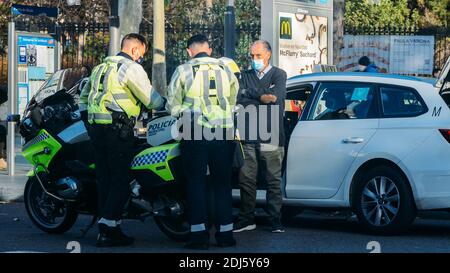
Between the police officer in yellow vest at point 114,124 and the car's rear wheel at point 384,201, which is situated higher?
the police officer in yellow vest at point 114,124

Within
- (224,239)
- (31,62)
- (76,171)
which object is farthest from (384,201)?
(31,62)

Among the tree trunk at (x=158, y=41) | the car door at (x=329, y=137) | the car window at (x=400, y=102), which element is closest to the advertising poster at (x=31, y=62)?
the tree trunk at (x=158, y=41)

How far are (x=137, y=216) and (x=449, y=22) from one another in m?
23.9

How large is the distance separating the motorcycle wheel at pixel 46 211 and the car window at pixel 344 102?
101 inches

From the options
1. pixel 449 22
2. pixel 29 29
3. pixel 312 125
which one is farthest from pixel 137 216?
pixel 449 22

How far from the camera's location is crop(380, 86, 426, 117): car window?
10070 millimetres

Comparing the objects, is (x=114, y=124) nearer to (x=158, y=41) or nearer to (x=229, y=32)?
(x=229, y=32)

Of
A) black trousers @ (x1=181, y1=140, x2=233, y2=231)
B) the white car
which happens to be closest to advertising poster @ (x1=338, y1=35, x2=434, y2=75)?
the white car

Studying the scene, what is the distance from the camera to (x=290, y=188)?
10664 mm

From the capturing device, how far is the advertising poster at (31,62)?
1582cm

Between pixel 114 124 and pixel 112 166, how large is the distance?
37 cm

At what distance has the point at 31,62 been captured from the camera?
52.3 ft

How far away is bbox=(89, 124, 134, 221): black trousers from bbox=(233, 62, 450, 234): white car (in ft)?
5.76

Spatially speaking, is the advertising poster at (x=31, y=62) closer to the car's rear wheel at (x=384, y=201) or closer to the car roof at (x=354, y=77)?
the car roof at (x=354, y=77)
